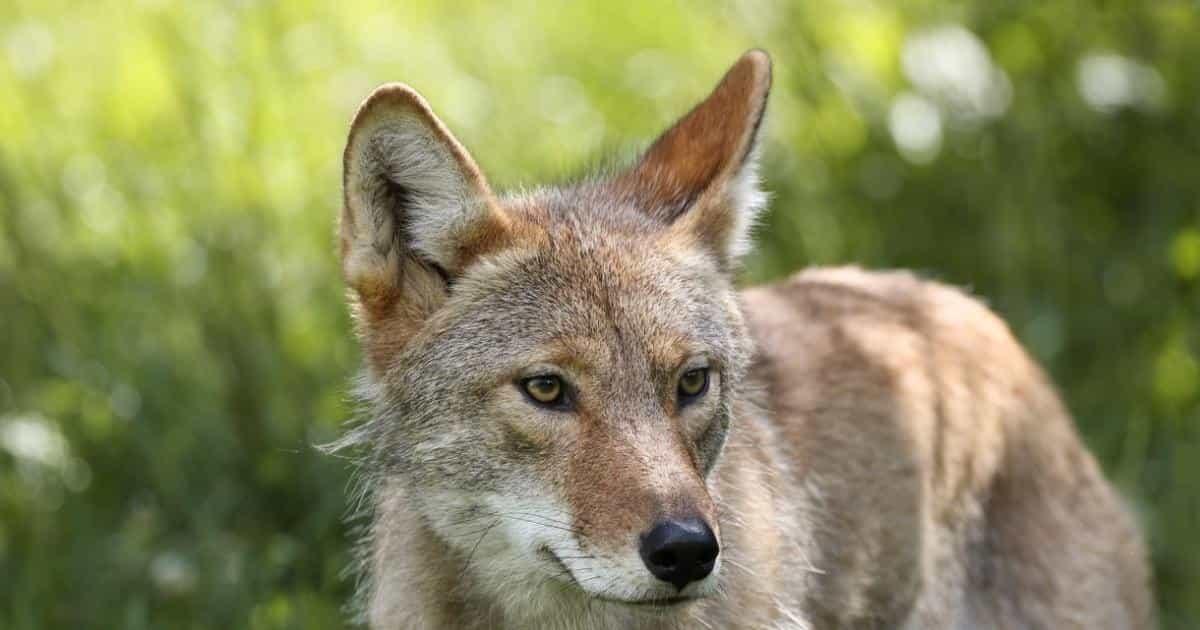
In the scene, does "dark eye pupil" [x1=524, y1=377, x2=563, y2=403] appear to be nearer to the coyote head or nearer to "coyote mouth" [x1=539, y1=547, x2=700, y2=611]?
the coyote head

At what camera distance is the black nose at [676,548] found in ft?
13.7

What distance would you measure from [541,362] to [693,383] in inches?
17.5

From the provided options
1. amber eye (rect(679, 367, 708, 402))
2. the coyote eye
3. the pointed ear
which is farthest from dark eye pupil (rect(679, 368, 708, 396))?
the pointed ear

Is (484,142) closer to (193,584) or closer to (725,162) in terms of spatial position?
(193,584)

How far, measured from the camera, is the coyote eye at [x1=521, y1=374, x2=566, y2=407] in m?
4.52

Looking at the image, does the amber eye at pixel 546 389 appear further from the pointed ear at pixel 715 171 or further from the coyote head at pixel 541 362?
the pointed ear at pixel 715 171

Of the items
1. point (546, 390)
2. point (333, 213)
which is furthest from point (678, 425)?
point (333, 213)

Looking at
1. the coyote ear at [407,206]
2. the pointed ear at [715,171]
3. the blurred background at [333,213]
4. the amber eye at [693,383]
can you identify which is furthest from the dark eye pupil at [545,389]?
the blurred background at [333,213]

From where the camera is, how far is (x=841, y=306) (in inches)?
242

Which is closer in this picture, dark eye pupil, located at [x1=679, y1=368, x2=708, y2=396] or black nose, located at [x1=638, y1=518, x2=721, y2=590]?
black nose, located at [x1=638, y1=518, x2=721, y2=590]

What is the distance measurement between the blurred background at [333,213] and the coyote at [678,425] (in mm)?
1101

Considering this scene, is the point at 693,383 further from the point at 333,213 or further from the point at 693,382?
the point at 333,213

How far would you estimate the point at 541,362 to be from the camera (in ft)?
14.9

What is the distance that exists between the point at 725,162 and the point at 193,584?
2.75 m
